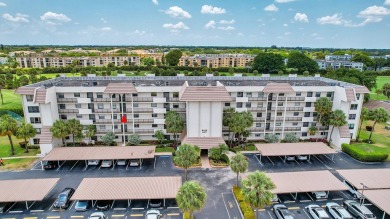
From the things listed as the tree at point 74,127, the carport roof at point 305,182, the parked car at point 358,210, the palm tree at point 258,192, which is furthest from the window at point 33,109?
the parked car at point 358,210

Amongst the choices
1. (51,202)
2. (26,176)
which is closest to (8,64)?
(26,176)

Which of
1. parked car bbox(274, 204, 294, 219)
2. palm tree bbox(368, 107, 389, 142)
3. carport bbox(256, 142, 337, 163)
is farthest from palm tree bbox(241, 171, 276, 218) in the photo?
palm tree bbox(368, 107, 389, 142)

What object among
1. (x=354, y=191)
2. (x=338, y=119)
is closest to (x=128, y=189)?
(x=354, y=191)

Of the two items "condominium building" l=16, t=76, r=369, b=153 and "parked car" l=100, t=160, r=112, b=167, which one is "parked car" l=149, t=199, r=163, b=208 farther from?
"condominium building" l=16, t=76, r=369, b=153

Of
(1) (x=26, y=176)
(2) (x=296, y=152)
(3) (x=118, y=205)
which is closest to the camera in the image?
(3) (x=118, y=205)

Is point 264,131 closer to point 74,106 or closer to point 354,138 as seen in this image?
point 354,138

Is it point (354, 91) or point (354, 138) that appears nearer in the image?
point (354, 91)
